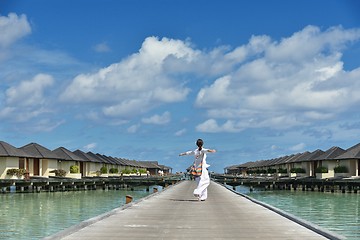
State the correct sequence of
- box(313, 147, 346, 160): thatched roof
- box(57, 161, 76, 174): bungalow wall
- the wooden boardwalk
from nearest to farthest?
the wooden boardwalk, box(313, 147, 346, 160): thatched roof, box(57, 161, 76, 174): bungalow wall

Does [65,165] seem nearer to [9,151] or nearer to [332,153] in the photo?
[9,151]

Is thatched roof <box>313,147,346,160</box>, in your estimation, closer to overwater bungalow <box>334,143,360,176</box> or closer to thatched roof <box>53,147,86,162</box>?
overwater bungalow <box>334,143,360,176</box>

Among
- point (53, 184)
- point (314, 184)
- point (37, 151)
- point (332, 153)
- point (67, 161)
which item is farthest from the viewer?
point (67, 161)

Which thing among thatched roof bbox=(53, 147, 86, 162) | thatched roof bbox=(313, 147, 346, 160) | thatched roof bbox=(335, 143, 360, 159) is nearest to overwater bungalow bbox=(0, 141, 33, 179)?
thatched roof bbox=(53, 147, 86, 162)

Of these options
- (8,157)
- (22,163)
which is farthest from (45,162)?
(8,157)

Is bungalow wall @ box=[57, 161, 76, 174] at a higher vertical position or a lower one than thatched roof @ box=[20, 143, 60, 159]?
lower

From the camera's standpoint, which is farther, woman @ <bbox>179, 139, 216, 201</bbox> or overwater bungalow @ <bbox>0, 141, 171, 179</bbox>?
overwater bungalow @ <bbox>0, 141, 171, 179</bbox>

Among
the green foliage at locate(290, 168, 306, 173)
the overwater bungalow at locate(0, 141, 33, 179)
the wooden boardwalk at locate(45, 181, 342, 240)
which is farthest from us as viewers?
the green foliage at locate(290, 168, 306, 173)

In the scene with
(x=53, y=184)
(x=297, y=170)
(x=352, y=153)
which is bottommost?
(x=297, y=170)

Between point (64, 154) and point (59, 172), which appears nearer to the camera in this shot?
point (59, 172)

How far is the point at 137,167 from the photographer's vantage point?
11656 centimetres

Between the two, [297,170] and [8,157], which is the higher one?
[8,157]

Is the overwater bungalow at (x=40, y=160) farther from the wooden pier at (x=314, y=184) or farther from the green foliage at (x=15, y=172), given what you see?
the wooden pier at (x=314, y=184)

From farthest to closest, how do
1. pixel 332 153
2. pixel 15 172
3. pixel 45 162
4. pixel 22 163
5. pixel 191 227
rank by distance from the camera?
pixel 332 153, pixel 45 162, pixel 22 163, pixel 15 172, pixel 191 227
